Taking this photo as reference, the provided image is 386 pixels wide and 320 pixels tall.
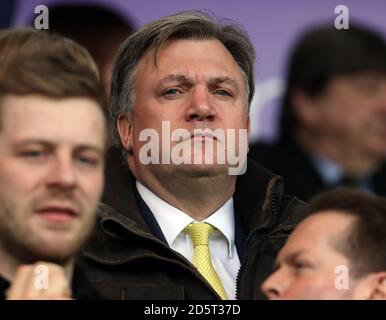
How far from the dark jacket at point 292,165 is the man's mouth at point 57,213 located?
1147 millimetres

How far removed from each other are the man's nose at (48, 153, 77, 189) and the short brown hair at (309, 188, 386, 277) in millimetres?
699

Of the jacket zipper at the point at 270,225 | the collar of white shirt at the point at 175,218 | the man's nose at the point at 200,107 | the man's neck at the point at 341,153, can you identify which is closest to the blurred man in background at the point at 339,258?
the jacket zipper at the point at 270,225

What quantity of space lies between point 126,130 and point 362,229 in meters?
0.80

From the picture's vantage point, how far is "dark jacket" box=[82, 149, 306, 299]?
12.9 feet

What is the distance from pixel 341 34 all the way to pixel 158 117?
3.49ft

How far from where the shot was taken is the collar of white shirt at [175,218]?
13.4 ft

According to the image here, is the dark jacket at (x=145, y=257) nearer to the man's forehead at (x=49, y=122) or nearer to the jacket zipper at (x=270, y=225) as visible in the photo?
the jacket zipper at (x=270, y=225)

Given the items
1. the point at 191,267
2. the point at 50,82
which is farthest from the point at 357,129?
the point at 50,82

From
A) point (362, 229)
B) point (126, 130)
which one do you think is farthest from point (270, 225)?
point (126, 130)

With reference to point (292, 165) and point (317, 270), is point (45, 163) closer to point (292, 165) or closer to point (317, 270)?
point (317, 270)

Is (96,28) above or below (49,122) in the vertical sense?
above

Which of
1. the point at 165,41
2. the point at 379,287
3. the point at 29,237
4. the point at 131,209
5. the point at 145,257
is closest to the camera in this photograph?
the point at 29,237

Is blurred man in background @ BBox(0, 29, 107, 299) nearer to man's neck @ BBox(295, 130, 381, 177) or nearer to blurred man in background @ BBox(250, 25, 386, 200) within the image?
blurred man in background @ BBox(250, 25, 386, 200)

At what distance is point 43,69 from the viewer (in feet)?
12.1
